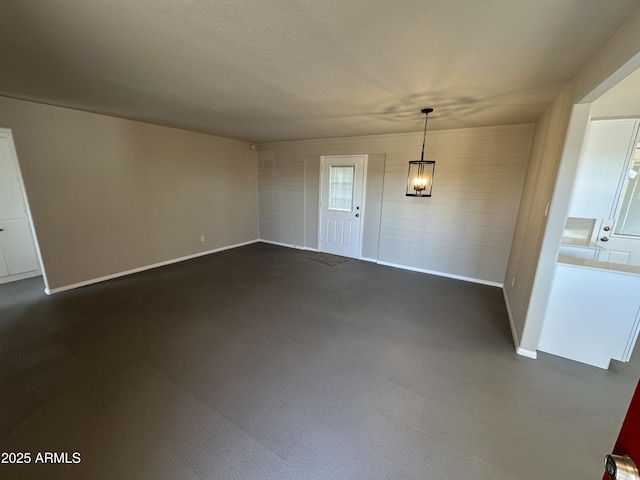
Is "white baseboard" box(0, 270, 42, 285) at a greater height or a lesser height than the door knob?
lesser

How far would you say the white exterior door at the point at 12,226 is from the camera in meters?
3.62

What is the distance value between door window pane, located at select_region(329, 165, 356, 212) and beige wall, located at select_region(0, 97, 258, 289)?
89.1 inches

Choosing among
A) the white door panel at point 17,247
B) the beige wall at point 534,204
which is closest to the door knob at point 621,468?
the beige wall at point 534,204

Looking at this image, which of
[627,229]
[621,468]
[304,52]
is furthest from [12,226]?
[627,229]

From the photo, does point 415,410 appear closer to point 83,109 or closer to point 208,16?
point 208,16

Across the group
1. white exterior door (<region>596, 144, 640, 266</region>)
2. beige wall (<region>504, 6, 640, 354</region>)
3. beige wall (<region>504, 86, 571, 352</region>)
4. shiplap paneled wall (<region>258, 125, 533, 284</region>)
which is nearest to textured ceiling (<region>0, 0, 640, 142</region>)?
beige wall (<region>504, 6, 640, 354</region>)

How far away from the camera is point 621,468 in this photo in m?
0.56

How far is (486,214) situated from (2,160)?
23.4 ft

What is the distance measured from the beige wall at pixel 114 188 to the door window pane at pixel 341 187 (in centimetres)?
226

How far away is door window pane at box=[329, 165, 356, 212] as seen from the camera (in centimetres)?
513

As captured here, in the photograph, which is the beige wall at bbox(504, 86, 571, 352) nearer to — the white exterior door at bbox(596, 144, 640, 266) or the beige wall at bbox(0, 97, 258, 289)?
the white exterior door at bbox(596, 144, 640, 266)

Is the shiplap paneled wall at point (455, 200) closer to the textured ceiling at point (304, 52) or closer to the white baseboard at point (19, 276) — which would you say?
the textured ceiling at point (304, 52)

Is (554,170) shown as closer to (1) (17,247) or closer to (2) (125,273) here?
(2) (125,273)

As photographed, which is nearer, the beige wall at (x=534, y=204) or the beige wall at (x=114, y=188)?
the beige wall at (x=534, y=204)
